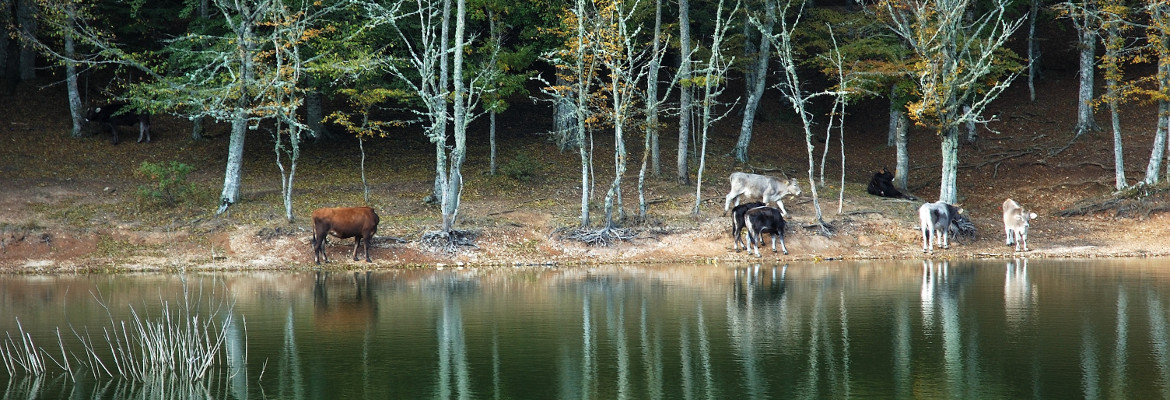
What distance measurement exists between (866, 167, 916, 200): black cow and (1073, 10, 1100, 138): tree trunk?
8.83 m

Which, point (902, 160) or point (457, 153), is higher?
point (902, 160)

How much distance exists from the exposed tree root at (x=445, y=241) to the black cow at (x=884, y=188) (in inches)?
535

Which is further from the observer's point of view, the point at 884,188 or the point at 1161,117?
the point at 884,188

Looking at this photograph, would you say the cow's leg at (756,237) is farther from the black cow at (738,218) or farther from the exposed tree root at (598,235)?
the exposed tree root at (598,235)

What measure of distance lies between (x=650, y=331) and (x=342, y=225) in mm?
12440

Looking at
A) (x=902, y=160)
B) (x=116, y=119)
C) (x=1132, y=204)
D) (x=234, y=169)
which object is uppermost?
(x=116, y=119)

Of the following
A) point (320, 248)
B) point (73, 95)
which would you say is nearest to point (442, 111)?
point (320, 248)

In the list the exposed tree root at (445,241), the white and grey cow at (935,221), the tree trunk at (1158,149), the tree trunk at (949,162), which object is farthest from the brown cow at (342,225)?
the tree trunk at (1158,149)

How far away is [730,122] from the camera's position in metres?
44.4

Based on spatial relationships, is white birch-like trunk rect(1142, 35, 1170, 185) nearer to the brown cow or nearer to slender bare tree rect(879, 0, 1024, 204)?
slender bare tree rect(879, 0, 1024, 204)

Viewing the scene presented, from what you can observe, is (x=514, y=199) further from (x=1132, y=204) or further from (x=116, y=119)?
(x=1132, y=204)

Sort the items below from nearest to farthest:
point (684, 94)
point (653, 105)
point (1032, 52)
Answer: point (653, 105) < point (684, 94) < point (1032, 52)

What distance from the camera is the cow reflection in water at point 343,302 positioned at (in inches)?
690

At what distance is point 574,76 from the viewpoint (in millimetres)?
31078
